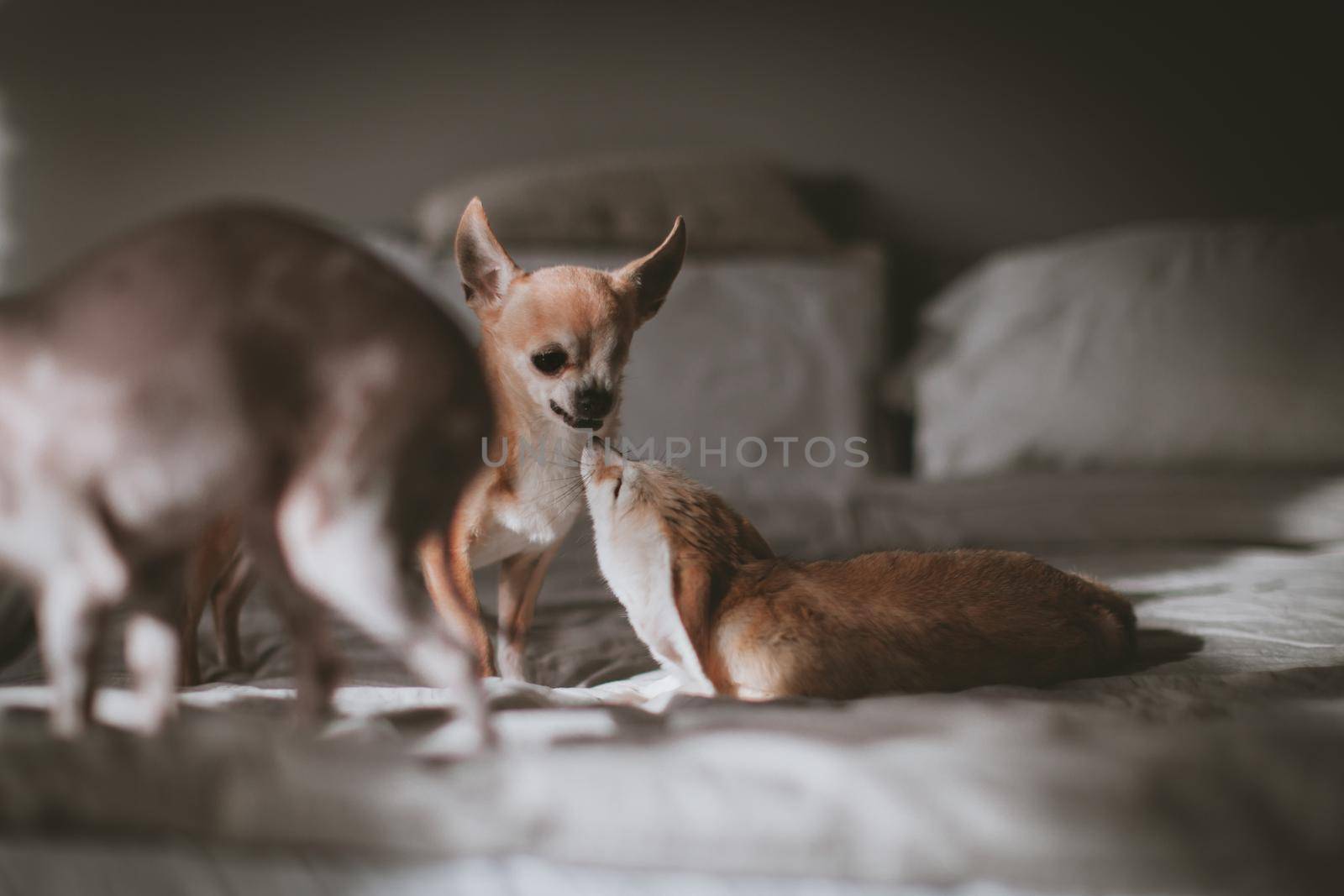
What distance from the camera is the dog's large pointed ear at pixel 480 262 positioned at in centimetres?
62

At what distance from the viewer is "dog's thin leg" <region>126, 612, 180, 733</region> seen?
48cm

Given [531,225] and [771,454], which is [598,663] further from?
[531,225]

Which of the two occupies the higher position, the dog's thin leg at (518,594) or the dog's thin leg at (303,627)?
the dog's thin leg at (303,627)

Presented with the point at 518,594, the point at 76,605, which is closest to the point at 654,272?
the point at 518,594

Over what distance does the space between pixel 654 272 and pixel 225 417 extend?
0.35m

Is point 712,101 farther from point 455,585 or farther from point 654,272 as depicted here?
point 455,585

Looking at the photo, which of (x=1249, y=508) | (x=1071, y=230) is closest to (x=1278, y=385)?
(x=1249, y=508)

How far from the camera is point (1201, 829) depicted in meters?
0.43

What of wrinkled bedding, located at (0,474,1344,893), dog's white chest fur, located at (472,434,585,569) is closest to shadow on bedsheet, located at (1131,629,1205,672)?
wrinkled bedding, located at (0,474,1344,893)

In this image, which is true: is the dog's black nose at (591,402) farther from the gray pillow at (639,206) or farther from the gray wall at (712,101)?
the gray wall at (712,101)

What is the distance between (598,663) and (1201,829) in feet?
1.84

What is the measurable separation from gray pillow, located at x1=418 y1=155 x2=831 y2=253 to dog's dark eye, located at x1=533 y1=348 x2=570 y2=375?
3.57 feet

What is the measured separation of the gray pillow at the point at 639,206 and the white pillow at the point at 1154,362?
1.54 feet

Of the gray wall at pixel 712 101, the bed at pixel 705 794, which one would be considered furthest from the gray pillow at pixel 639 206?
the bed at pixel 705 794
